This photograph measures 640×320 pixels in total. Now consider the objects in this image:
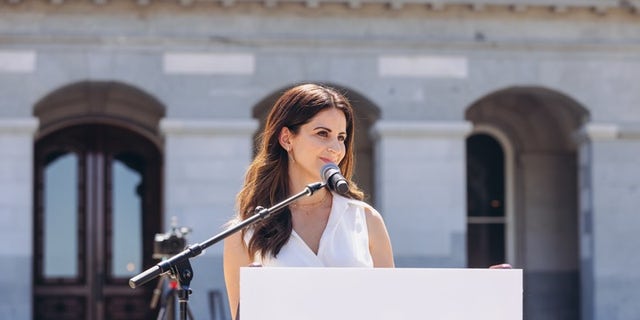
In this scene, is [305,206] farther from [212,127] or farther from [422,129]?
[422,129]

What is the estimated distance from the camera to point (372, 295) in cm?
323

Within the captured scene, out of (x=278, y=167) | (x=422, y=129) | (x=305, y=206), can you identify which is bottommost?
(x=305, y=206)

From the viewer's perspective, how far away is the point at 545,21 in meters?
14.7

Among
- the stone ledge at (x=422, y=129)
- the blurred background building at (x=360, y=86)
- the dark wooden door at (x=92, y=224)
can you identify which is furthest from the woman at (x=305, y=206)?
the dark wooden door at (x=92, y=224)

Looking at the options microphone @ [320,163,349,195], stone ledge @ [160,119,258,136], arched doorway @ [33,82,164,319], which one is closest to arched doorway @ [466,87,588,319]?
stone ledge @ [160,119,258,136]

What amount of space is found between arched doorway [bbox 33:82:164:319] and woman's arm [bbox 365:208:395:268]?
11.9 metres

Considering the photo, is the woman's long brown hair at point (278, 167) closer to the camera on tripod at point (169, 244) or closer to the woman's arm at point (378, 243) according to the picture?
the woman's arm at point (378, 243)

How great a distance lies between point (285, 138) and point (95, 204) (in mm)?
12477

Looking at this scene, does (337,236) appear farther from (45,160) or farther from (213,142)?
(45,160)

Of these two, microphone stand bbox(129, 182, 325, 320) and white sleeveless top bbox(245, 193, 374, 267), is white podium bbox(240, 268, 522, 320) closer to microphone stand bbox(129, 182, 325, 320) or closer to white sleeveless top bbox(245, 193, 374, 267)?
microphone stand bbox(129, 182, 325, 320)

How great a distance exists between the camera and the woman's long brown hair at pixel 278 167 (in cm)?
383

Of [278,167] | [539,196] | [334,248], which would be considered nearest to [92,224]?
[539,196]

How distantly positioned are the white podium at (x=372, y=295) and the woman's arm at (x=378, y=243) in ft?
2.29

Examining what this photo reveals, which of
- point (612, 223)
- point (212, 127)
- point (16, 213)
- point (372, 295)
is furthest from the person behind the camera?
point (612, 223)
